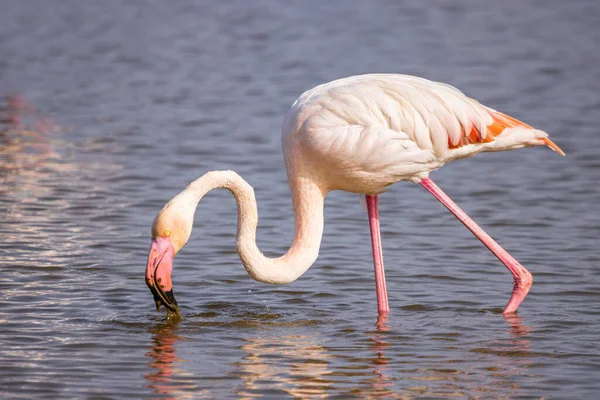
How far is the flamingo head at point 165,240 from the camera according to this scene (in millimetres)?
6395

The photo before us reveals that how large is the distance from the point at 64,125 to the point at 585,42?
854 centimetres

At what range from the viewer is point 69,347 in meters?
6.34

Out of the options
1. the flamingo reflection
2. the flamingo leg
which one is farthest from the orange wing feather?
the flamingo reflection

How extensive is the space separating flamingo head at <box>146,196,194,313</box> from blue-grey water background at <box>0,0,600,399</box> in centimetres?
35

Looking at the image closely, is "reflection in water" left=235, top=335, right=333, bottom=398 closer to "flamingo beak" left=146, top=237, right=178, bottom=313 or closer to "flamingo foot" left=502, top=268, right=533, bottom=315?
"flamingo beak" left=146, top=237, right=178, bottom=313

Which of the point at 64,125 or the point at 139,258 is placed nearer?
the point at 139,258

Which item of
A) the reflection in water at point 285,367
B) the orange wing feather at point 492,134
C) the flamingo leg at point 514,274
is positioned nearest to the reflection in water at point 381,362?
the reflection in water at point 285,367

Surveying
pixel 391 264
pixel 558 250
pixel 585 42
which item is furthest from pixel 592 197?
pixel 585 42

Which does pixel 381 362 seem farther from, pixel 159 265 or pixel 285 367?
pixel 159 265

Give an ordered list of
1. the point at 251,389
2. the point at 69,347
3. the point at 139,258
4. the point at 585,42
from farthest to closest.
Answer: the point at 585,42, the point at 139,258, the point at 69,347, the point at 251,389

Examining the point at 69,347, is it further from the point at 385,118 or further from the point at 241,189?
the point at 385,118

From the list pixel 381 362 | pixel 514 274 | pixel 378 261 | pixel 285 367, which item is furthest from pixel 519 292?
pixel 285 367

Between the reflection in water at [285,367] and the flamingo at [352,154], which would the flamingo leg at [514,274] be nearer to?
the flamingo at [352,154]

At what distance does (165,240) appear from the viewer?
253 inches
